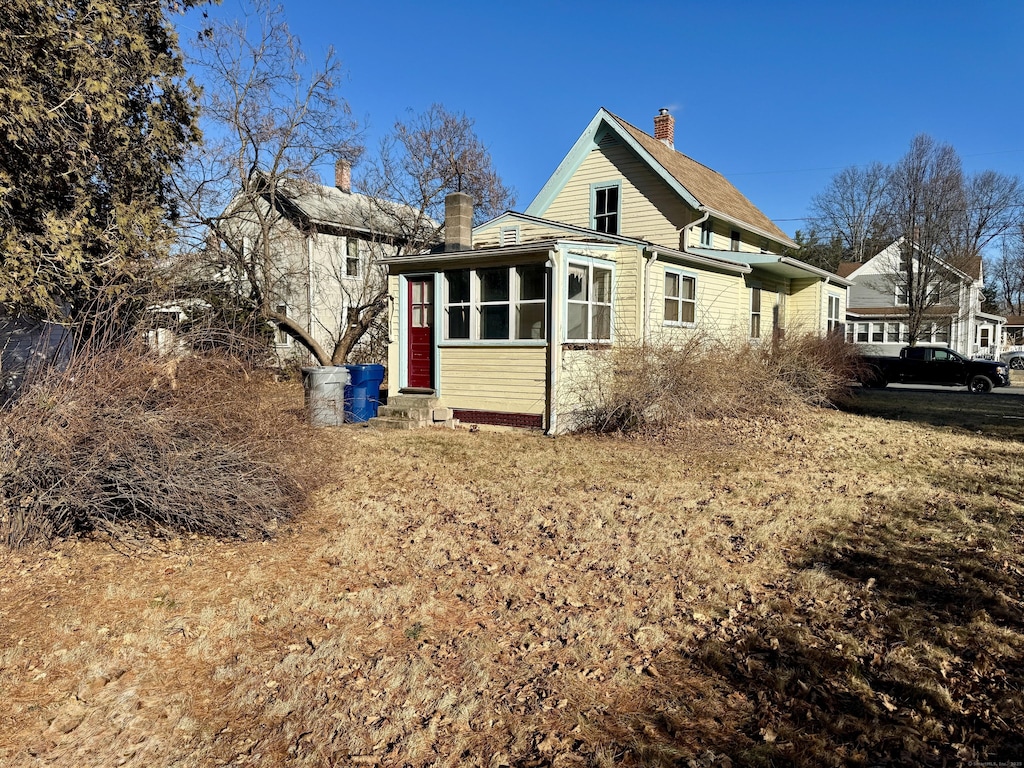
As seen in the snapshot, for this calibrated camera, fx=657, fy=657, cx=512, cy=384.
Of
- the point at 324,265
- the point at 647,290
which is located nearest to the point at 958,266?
the point at 647,290

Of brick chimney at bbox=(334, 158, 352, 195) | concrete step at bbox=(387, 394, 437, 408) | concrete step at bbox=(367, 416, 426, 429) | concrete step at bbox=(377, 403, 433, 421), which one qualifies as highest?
brick chimney at bbox=(334, 158, 352, 195)

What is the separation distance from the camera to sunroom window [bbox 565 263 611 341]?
12.4m

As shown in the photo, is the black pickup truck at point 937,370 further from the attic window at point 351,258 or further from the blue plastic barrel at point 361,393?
the attic window at point 351,258

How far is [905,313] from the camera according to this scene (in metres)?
36.2

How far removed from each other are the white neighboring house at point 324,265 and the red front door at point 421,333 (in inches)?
338

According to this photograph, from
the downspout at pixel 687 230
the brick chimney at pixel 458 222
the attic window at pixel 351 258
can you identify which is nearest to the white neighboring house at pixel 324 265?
the attic window at pixel 351 258

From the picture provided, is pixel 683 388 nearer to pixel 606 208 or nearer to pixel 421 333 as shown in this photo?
pixel 421 333

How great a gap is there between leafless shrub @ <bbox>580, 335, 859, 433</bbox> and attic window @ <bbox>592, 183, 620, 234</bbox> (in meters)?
7.24

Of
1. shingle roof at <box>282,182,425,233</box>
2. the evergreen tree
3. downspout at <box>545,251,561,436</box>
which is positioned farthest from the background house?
shingle roof at <box>282,182,425,233</box>

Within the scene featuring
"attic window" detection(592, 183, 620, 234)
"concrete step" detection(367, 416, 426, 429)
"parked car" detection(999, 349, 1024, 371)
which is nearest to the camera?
"concrete step" detection(367, 416, 426, 429)

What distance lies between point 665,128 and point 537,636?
69.5ft

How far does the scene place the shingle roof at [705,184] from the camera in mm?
18781

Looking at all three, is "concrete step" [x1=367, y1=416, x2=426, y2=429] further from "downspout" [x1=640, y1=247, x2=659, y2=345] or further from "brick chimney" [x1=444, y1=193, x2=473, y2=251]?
"downspout" [x1=640, y1=247, x2=659, y2=345]

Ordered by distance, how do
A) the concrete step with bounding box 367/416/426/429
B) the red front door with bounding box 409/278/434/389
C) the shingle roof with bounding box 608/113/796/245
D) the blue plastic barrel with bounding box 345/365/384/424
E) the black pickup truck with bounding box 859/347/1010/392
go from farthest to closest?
1. the black pickup truck with bounding box 859/347/1010/392
2. the shingle roof with bounding box 608/113/796/245
3. the red front door with bounding box 409/278/434/389
4. the blue plastic barrel with bounding box 345/365/384/424
5. the concrete step with bounding box 367/416/426/429
